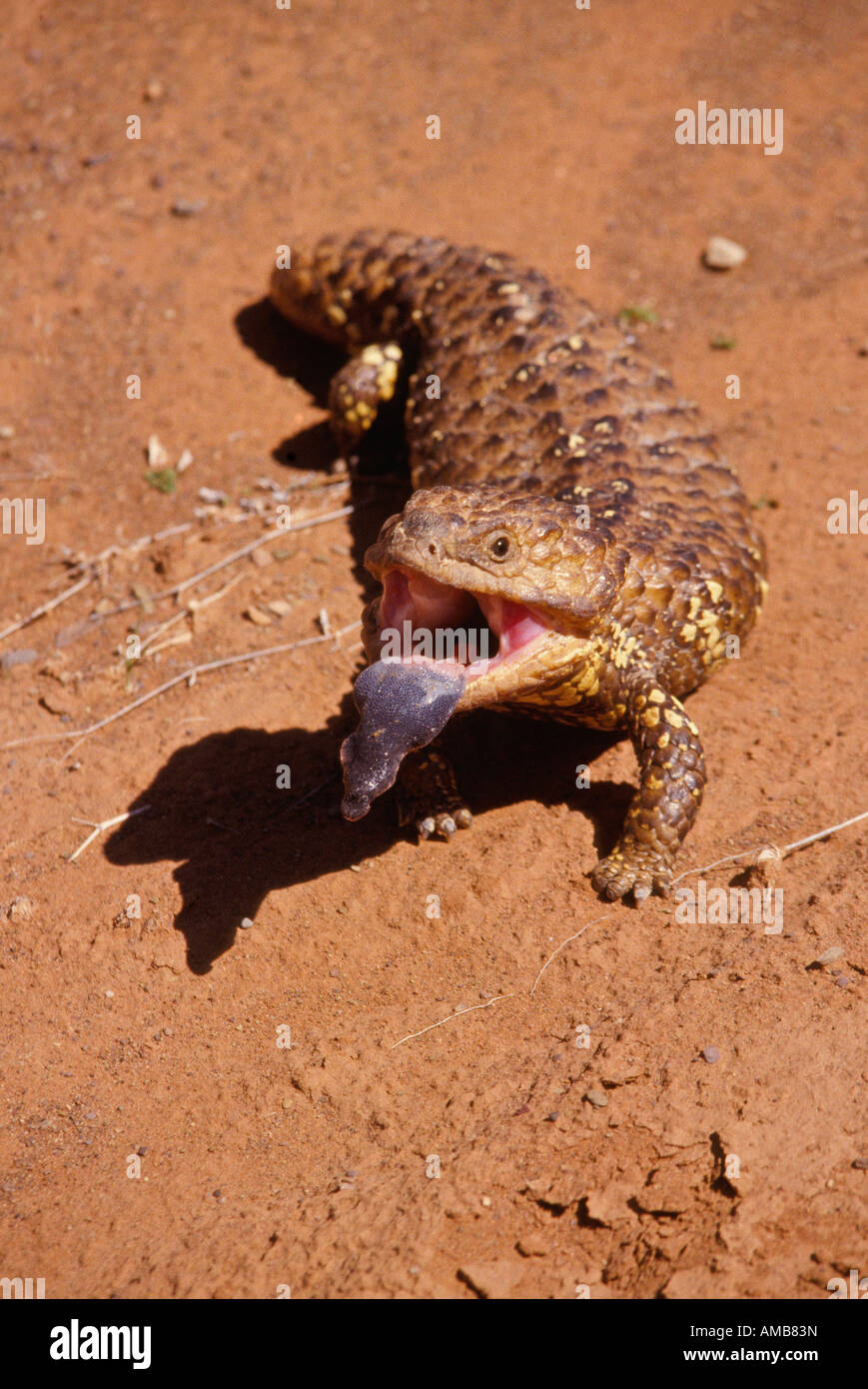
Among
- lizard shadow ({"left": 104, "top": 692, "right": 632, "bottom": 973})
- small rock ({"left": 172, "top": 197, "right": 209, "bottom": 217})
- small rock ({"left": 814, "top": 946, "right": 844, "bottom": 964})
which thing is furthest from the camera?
small rock ({"left": 172, "top": 197, "right": 209, "bottom": 217})

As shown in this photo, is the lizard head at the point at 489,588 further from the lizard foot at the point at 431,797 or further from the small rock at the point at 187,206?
the small rock at the point at 187,206

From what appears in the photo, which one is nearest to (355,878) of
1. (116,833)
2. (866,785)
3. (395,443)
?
(116,833)

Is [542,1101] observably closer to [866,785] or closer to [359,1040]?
[359,1040]

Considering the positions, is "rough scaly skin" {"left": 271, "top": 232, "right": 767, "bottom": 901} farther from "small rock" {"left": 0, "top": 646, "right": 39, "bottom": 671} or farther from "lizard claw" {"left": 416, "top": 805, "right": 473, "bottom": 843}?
"small rock" {"left": 0, "top": 646, "right": 39, "bottom": 671}

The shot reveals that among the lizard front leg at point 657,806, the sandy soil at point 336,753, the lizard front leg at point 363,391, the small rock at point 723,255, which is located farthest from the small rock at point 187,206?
the lizard front leg at point 657,806

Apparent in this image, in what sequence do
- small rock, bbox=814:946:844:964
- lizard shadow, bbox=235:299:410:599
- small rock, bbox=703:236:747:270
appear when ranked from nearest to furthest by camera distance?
small rock, bbox=814:946:844:964 → lizard shadow, bbox=235:299:410:599 → small rock, bbox=703:236:747:270
